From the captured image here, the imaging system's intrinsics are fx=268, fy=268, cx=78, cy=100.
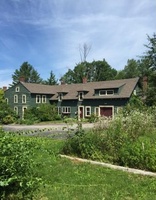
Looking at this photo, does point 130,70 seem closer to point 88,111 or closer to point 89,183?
point 88,111

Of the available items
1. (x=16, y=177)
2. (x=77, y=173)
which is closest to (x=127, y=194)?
(x=77, y=173)

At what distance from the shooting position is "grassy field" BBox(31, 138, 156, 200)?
4.97 meters

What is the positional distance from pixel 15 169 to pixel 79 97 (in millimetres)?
36694

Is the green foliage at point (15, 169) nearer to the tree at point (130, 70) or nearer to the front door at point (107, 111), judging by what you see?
the front door at point (107, 111)

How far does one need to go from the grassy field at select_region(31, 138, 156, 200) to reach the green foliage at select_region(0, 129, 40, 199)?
51 cm

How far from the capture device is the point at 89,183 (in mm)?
5836

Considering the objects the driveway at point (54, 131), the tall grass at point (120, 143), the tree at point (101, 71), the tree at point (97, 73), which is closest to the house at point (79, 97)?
the driveway at point (54, 131)

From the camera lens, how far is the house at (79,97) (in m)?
36.2

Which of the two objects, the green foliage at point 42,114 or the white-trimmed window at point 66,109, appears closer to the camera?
the green foliage at point 42,114

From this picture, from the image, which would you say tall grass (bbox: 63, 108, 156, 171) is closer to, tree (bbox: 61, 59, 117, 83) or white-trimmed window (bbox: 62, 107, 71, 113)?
white-trimmed window (bbox: 62, 107, 71, 113)

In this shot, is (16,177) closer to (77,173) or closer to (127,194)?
(127,194)

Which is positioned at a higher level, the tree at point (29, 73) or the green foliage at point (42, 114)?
the tree at point (29, 73)

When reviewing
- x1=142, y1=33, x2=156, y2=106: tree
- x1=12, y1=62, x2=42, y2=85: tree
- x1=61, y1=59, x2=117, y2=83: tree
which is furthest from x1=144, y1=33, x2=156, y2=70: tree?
x1=12, y1=62, x2=42, y2=85: tree

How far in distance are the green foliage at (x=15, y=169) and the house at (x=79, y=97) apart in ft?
99.2
